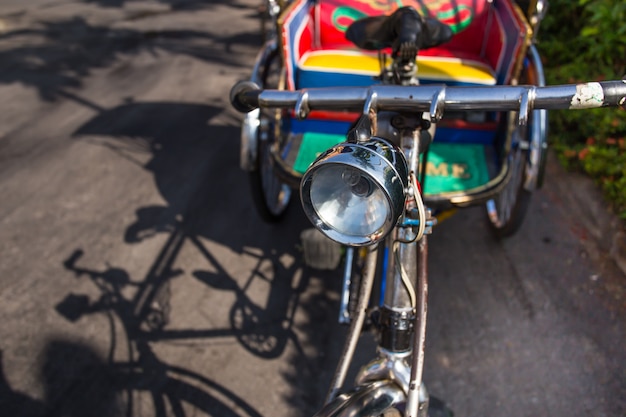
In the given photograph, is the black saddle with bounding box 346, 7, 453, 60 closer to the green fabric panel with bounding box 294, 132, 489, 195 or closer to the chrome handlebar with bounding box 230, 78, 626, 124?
the chrome handlebar with bounding box 230, 78, 626, 124

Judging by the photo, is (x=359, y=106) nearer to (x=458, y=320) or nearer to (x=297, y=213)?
(x=458, y=320)

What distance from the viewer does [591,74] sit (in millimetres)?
4742

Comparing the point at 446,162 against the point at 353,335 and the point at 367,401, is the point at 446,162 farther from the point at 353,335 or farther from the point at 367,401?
the point at 367,401

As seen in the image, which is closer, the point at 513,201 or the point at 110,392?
the point at 110,392

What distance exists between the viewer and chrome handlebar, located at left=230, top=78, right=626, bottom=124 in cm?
145

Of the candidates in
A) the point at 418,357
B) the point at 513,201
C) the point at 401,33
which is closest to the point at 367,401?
the point at 418,357

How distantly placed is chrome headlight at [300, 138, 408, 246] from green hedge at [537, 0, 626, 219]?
299 centimetres

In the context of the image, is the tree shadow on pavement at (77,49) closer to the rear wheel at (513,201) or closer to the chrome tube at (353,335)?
the rear wheel at (513,201)

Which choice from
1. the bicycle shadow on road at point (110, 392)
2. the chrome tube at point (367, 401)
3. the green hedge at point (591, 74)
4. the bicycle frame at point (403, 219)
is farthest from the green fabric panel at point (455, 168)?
the bicycle shadow on road at point (110, 392)

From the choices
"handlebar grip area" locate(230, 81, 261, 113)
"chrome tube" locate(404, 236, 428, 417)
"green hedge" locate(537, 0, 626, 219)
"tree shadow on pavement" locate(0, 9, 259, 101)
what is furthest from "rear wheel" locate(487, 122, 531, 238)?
"tree shadow on pavement" locate(0, 9, 259, 101)

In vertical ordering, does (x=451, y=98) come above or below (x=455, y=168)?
above

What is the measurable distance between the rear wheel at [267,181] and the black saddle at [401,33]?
3.80 ft

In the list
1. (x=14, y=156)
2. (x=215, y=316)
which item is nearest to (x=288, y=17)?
(x=215, y=316)

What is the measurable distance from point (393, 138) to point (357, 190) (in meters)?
0.47
